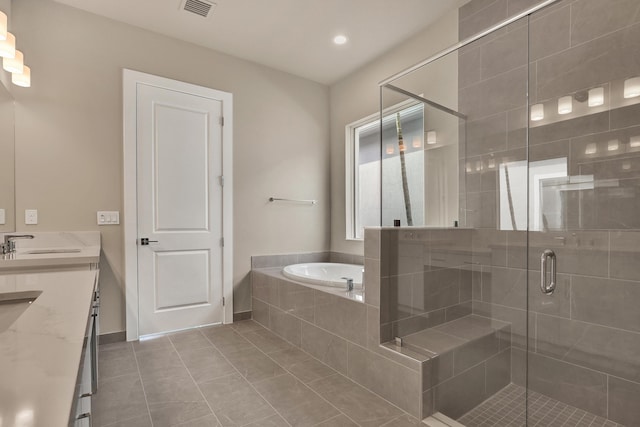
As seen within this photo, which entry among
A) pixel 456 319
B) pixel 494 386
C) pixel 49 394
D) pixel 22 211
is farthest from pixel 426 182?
pixel 22 211

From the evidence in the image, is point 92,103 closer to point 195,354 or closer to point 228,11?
point 228,11

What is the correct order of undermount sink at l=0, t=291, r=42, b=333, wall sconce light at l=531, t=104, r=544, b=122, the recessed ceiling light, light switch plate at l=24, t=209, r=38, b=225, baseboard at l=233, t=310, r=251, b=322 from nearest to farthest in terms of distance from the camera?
undermount sink at l=0, t=291, r=42, b=333 → wall sconce light at l=531, t=104, r=544, b=122 → light switch plate at l=24, t=209, r=38, b=225 → the recessed ceiling light → baseboard at l=233, t=310, r=251, b=322

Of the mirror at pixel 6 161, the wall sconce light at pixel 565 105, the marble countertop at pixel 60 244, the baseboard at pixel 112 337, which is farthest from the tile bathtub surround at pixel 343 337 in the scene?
the mirror at pixel 6 161

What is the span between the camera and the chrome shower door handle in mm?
1935

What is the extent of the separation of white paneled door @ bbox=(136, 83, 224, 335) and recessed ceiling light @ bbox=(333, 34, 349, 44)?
4.36ft

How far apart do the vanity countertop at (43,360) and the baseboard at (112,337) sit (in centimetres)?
209

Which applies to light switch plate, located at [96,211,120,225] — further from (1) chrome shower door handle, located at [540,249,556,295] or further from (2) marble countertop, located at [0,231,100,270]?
(1) chrome shower door handle, located at [540,249,556,295]

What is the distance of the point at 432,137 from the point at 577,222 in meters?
1.14

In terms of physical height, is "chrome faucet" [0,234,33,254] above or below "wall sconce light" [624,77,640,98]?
below

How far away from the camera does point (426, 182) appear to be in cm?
253

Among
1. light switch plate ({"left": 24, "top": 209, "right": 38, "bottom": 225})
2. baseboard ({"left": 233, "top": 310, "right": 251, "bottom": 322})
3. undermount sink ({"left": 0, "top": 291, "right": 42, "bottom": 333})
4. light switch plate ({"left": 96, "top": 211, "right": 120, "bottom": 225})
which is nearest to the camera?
undermount sink ({"left": 0, "top": 291, "right": 42, "bottom": 333})

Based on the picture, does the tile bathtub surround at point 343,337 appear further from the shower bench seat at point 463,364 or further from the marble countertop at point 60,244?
the marble countertop at point 60,244

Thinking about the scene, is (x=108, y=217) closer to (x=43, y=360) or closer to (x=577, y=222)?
(x=43, y=360)

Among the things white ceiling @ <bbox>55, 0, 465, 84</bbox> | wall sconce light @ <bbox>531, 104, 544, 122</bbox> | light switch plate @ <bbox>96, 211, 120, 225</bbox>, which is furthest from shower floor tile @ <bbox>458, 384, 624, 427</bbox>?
light switch plate @ <bbox>96, 211, 120, 225</bbox>
